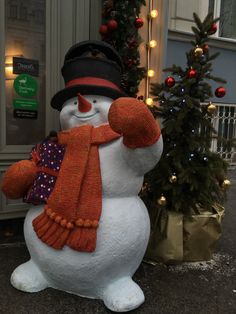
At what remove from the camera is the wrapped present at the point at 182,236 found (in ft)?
10.1

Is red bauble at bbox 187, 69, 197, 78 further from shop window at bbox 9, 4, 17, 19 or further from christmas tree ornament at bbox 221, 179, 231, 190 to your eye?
shop window at bbox 9, 4, 17, 19

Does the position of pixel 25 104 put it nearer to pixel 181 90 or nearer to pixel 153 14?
pixel 181 90

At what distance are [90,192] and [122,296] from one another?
2.33ft

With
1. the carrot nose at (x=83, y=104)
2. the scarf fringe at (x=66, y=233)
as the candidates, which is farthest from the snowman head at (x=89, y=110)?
the scarf fringe at (x=66, y=233)

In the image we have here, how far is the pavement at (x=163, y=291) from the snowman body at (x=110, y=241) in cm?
9

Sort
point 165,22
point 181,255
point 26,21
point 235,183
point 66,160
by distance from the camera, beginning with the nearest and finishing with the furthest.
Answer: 1. point 66,160
2. point 181,255
3. point 26,21
4. point 165,22
5. point 235,183

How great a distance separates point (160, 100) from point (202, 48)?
0.56 metres

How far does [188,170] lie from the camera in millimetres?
3012

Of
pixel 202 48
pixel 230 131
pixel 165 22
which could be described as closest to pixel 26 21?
pixel 165 22

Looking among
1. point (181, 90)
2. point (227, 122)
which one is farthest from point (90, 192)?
point (227, 122)

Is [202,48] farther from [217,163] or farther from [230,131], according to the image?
[230,131]

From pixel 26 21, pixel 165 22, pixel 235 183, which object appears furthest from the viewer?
pixel 235 183

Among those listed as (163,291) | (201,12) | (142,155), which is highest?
(201,12)

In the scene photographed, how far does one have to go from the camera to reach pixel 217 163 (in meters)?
3.20
